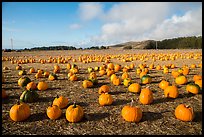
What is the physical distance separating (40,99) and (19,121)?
75.6 inches

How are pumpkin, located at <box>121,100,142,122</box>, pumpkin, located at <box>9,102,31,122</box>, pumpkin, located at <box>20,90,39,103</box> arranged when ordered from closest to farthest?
1. pumpkin, located at <box>121,100,142,122</box>
2. pumpkin, located at <box>9,102,31,122</box>
3. pumpkin, located at <box>20,90,39,103</box>

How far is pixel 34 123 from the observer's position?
5715 mm

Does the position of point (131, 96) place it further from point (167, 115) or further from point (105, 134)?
point (105, 134)

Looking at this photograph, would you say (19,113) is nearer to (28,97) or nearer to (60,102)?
(60,102)

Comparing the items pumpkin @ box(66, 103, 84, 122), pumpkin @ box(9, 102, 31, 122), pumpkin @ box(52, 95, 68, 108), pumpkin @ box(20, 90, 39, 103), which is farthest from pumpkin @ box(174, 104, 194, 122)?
pumpkin @ box(20, 90, 39, 103)

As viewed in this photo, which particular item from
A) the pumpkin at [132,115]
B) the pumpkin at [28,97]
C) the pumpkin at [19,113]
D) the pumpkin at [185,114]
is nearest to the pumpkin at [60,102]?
the pumpkin at [19,113]

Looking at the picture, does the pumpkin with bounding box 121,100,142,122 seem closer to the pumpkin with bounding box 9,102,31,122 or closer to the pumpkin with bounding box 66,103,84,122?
the pumpkin with bounding box 66,103,84,122

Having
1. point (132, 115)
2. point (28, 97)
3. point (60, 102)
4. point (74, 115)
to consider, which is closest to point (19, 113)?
point (60, 102)

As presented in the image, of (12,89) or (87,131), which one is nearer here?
(87,131)

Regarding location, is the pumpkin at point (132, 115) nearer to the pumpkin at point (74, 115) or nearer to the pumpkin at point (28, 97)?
the pumpkin at point (74, 115)

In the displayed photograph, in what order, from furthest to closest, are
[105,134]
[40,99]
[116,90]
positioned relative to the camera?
[116,90] < [40,99] < [105,134]

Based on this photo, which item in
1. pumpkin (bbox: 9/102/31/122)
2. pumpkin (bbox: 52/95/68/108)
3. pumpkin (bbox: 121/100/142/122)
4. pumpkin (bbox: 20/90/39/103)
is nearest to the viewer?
pumpkin (bbox: 121/100/142/122)

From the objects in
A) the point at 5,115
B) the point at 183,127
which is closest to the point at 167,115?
the point at 183,127

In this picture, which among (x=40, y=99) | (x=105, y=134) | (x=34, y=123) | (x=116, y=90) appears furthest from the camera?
(x=116, y=90)
